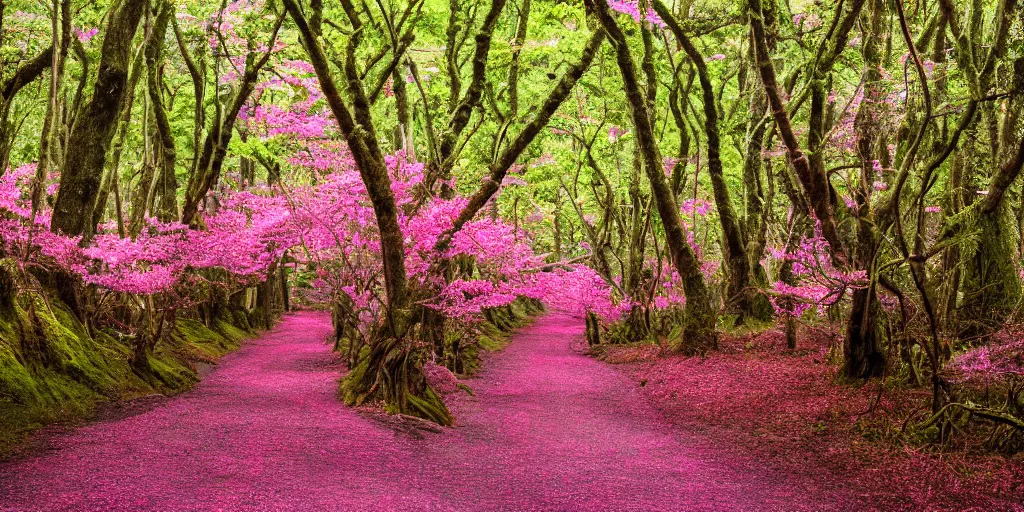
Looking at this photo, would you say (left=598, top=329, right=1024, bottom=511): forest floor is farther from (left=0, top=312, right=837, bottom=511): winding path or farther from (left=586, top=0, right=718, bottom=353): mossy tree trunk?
(left=586, top=0, right=718, bottom=353): mossy tree trunk

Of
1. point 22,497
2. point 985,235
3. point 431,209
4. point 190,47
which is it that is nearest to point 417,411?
point 431,209

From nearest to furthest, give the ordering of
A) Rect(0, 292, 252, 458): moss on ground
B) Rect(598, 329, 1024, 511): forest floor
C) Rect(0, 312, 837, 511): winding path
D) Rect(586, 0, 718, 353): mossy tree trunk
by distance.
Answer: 1. Rect(0, 312, 837, 511): winding path
2. Rect(598, 329, 1024, 511): forest floor
3. Rect(0, 292, 252, 458): moss on ground
4. Rect(586, 0, 718, 353): mossy tree trunk

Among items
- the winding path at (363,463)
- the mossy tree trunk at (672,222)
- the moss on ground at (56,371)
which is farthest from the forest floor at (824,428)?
the moss on ground at (56,371)

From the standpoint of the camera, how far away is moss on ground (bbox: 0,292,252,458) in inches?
291

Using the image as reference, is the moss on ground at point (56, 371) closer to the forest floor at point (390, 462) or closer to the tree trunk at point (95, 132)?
the forest floor at point (390, 462)

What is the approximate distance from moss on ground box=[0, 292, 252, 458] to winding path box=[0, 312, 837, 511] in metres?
0.44

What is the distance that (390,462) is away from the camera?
7293 millimetres

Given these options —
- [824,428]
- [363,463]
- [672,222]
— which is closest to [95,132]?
[363,463]

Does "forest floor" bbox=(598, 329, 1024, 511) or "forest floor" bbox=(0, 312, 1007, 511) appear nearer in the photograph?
"forest floor" bbox=(0, 312, 1007, 511)

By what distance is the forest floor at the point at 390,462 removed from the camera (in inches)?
221

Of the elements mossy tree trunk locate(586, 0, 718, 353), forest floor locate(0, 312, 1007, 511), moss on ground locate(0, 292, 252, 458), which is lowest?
forest floor locate(0, 312, 1007, 511)

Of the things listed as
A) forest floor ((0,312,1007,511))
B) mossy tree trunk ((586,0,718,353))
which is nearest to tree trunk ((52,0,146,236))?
forest floor ((0,312,1007,511))

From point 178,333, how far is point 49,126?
7273mm

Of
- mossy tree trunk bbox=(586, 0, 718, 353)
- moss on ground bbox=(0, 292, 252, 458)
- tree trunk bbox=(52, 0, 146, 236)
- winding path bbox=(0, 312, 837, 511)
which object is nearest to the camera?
winding path bbox=(0, 312, 837, 511)
